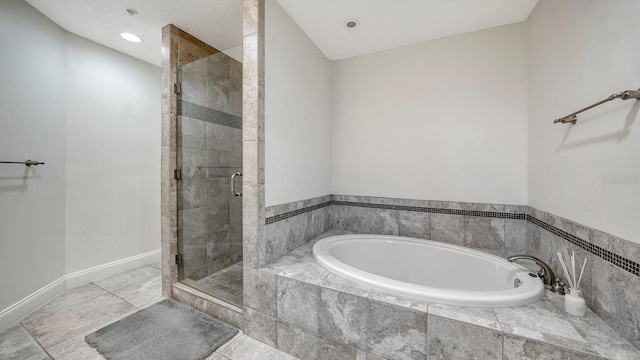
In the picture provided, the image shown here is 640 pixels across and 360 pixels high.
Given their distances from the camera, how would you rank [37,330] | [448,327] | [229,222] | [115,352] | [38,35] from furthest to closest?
[229,222] → [38,35] → [37,330] → [115,352] → [448,327]

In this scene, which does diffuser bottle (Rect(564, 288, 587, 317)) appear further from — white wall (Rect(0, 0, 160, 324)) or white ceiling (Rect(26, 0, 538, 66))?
white wall (Rect(0, 0, 160, 324))

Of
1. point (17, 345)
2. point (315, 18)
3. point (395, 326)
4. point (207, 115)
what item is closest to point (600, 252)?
point (395, 326)

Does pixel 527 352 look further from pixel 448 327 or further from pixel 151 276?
pixel 151 276

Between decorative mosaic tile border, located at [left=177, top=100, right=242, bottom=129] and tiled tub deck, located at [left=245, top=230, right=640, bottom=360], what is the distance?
1.35 metres

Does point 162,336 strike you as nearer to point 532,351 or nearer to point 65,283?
point 65,283

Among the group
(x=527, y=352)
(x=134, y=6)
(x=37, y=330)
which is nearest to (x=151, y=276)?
(x=37, y=330)

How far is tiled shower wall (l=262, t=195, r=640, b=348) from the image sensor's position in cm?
93

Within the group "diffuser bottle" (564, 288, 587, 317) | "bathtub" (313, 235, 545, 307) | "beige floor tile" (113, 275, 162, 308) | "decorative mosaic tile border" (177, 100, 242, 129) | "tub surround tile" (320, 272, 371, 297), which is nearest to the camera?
"diffuser bottle" (564, 288, 587, 317)

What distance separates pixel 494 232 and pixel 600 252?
0.89m

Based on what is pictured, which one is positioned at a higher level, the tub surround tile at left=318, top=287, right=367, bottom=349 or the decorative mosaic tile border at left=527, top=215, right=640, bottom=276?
the decorative mosaic tile border at left=527, top=215, right=640, bottom=276

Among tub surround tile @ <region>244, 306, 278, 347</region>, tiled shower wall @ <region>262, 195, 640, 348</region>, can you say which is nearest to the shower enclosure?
tub surround tile @ <region>244, 306, 278, 347</region>

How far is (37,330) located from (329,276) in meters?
2.07

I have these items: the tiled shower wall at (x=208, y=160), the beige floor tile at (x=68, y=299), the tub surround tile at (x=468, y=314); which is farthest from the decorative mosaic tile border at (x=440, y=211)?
the beige floor tile at (x=68, y=299)

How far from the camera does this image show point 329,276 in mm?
1431
